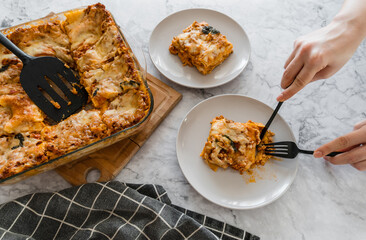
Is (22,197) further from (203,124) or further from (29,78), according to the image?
(203,124)

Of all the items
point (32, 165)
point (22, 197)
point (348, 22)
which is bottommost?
point (22, 197)

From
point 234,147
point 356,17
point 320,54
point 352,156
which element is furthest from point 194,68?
point 352,156

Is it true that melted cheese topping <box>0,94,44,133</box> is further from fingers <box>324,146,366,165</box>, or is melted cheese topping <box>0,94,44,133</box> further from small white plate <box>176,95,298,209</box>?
→ fingers <box>324,146,366,165</box>

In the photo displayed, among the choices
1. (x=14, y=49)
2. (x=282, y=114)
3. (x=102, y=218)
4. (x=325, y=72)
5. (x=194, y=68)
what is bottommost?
(x=102, y=218)

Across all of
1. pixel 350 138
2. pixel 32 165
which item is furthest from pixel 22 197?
pixel 350 138

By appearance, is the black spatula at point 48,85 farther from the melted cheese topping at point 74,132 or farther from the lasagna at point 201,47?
the lasagna at point 201,47

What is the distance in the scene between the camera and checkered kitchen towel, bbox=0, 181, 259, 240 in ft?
5.45

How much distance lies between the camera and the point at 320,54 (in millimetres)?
1645

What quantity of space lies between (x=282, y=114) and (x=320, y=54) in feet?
1.92

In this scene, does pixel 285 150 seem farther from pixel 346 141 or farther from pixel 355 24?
pixel 355 24

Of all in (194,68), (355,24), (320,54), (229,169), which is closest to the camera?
(320,54)

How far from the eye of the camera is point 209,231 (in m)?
1.66

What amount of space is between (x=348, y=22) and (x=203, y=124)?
1.10 meters

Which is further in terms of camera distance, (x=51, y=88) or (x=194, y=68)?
(x=194, y=68)
